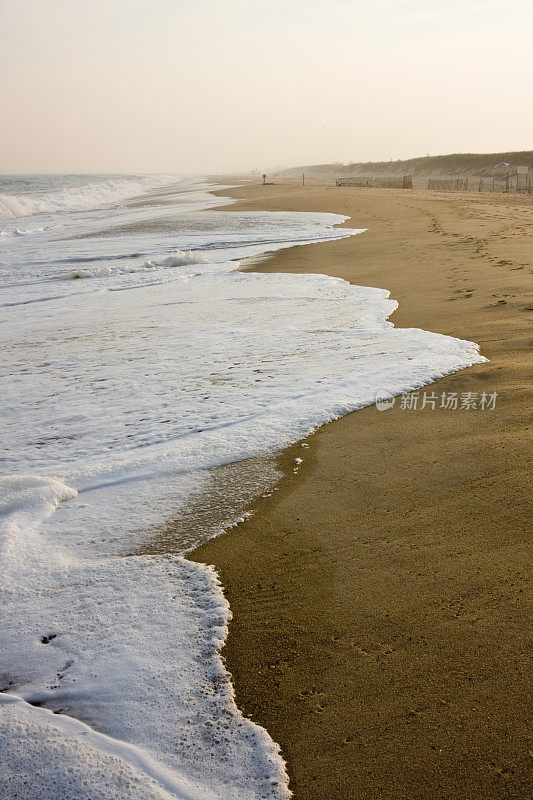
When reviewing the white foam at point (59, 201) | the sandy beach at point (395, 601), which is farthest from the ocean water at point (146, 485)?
the white foam at point (59, 201)

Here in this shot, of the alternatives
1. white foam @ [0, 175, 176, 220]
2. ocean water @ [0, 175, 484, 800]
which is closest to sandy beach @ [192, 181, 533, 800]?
ocean water @ [0, 175, 484, 800]

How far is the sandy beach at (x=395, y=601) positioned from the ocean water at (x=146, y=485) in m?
0.13

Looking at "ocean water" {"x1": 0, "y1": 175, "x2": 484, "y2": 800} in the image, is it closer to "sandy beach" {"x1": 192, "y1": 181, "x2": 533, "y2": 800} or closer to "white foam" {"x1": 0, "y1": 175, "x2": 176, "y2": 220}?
"sandy beach" {"x1": 192, "y1": 181, "x2": 533, "y2": 800}

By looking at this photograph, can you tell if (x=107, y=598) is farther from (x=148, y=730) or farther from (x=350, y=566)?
(x=350, y=566)

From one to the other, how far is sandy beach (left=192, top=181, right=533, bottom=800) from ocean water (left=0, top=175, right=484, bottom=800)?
0.42 ft

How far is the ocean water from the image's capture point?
1697 mm

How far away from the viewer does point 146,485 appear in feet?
10.4

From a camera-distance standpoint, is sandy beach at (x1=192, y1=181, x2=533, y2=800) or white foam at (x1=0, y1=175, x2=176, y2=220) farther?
white foam at (x1=0, y1=175, x2=176, y2=220)

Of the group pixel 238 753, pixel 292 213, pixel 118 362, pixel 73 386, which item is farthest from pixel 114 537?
pixel 292 213

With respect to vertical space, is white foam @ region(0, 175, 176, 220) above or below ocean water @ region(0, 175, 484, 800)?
above

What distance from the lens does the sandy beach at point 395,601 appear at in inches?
63.3

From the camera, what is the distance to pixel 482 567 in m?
2.30

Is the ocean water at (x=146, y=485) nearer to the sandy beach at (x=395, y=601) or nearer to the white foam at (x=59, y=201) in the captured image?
the sandy beach at (x=395, y=601)

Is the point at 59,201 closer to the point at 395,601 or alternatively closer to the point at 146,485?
the point at 146,485
